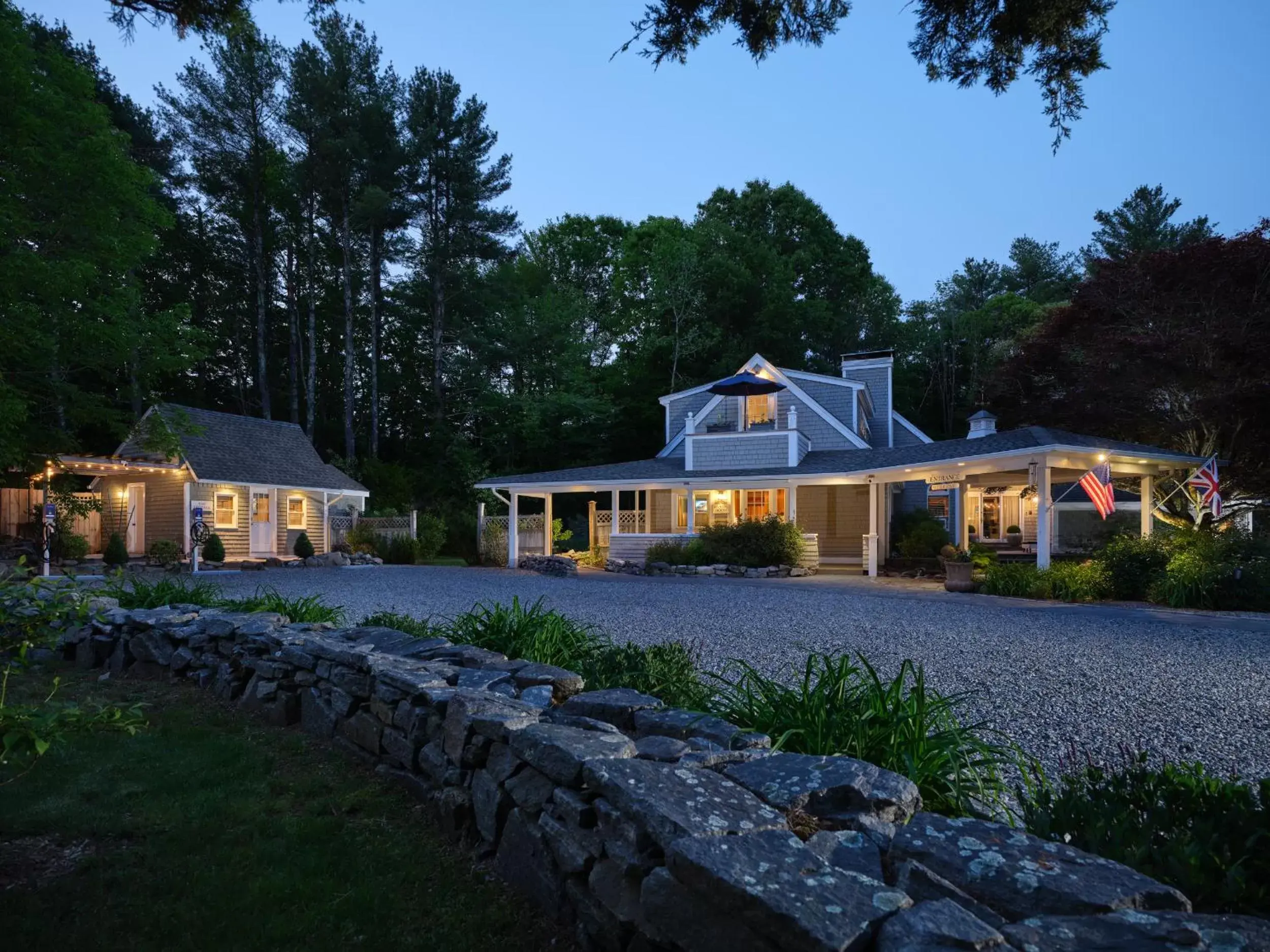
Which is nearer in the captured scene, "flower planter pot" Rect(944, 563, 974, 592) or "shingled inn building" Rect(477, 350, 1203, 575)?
"flower planter pot" Rect(944, 563, 974, 592)

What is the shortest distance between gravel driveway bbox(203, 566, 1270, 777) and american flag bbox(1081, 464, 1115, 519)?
236 cm

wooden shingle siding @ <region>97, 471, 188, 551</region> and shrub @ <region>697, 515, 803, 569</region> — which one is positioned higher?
wooden shingle siding @ <region>97, 471, 188, 551</region>

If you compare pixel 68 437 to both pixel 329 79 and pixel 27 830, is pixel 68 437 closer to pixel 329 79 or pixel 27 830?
pixel 27 830

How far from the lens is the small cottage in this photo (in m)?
19.5

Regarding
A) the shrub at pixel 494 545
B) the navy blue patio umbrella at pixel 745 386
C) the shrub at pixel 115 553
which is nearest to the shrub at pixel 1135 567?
the navy blue patio umbrella at pixel 745 386

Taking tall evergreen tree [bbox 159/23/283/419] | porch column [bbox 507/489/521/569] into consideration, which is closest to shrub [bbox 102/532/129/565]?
porch column [bbox 507/489/521/569]

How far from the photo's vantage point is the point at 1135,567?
38.0ft

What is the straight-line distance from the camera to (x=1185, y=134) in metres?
17.3

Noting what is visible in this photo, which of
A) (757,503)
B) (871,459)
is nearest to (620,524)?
(757,503)

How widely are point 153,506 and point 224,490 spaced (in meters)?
1.88

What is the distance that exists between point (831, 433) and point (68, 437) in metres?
18.0

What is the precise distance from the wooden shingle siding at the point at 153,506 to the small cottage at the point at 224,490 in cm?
3

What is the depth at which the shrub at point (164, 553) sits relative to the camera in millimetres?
17766

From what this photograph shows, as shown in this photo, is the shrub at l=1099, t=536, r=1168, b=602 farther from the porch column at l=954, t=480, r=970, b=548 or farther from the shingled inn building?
the porch column at l=954, t=480, r=970, b=548
